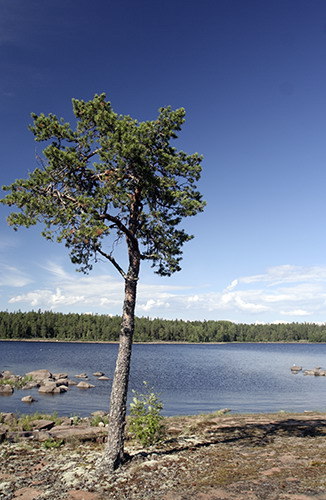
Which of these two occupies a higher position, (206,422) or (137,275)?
(137,275)

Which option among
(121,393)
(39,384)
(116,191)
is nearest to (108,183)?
(116,191)

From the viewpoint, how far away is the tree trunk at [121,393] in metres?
11.8

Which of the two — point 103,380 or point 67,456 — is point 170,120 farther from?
point 103,380

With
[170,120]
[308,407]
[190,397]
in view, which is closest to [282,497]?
[170,120]

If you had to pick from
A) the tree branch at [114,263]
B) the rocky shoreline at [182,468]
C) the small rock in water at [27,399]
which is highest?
the tree branch at [114,263]

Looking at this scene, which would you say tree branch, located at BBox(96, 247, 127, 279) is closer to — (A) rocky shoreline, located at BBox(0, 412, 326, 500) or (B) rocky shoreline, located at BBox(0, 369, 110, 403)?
(A) rocky shoreline, located at BBox(0, 412, 326, 500)

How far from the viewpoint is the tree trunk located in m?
11.8

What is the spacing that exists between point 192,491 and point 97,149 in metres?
11.6

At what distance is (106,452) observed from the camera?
11883mm

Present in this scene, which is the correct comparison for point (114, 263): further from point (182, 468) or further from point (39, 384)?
point (39, 384)

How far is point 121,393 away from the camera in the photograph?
486 inches

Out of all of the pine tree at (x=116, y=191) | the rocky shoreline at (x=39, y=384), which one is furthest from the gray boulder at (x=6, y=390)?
the pine tree at (x=116, y=191)

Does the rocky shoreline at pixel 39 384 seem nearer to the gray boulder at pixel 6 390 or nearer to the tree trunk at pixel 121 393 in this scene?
the gray boulder at pixel 6 390

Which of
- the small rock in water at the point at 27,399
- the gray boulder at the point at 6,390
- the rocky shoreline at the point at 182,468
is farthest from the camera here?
the gray boulder at the point at 6,390
